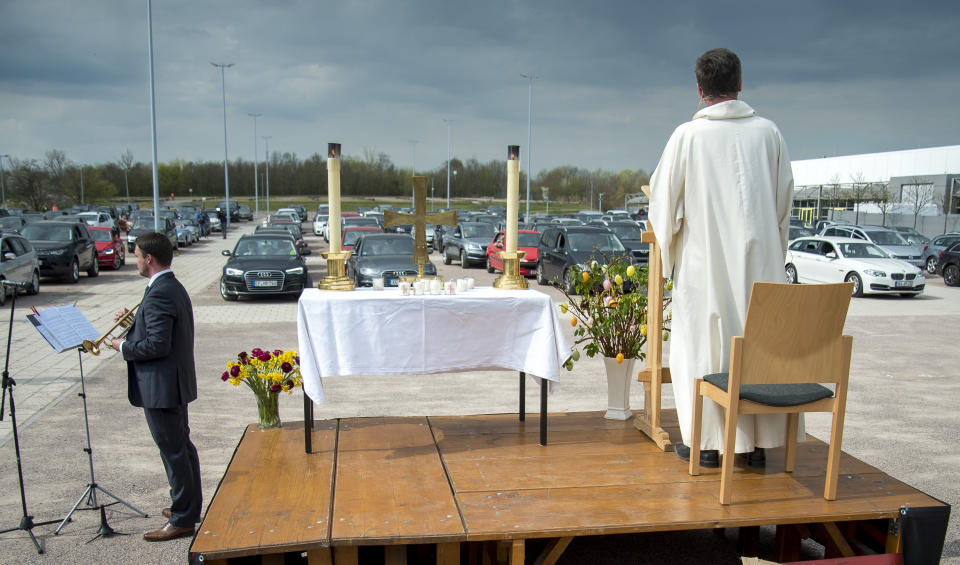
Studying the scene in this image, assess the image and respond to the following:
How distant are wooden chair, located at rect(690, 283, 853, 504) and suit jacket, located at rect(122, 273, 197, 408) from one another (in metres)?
3.16

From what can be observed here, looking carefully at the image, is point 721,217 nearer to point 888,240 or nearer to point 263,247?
point 263,247

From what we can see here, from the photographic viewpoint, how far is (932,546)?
12.1 ft

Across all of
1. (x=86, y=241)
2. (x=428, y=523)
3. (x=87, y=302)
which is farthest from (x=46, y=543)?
(x=86, y=241)

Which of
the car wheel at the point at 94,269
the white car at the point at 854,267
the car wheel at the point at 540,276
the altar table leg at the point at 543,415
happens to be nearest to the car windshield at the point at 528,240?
the car wheel at the point at 540,276

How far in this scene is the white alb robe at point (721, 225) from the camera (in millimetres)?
4113

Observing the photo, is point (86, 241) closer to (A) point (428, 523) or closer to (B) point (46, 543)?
(B) point (46, 543)

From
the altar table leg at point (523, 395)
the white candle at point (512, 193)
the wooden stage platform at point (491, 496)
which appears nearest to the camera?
the wooden stage platform at point (491, 496)

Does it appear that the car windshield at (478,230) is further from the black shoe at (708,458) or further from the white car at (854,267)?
the black shoe at (708,458)

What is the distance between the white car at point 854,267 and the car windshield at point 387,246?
33.2ft

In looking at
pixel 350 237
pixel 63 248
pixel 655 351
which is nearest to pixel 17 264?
pixel 63 248

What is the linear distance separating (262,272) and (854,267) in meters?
14.6

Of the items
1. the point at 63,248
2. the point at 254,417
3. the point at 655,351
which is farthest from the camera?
the point at 63,248

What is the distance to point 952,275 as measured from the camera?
69.5 ft

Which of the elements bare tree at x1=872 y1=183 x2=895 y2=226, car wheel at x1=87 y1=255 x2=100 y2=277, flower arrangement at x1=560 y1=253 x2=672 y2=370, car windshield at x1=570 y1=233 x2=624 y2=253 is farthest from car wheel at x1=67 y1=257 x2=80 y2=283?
bare tree at x1=872 y1=183 x2=895 y2=226
